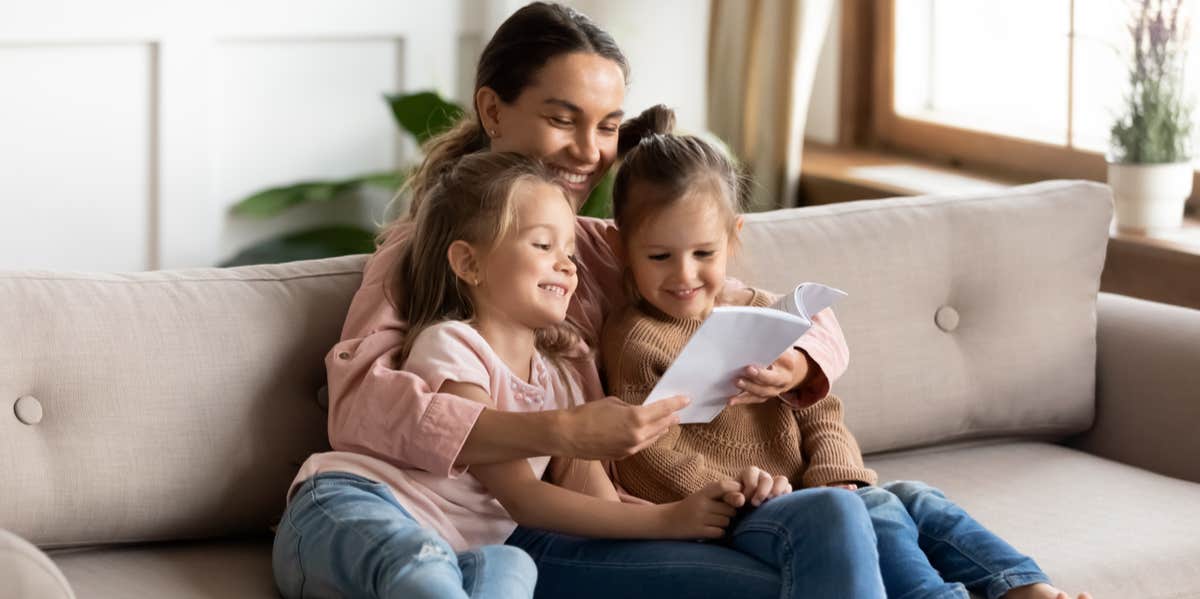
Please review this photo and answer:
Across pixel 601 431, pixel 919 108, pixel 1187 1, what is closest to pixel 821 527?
pixel 601 431

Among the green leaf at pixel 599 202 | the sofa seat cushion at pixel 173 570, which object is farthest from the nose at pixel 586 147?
the green leaf at pixel 599 202

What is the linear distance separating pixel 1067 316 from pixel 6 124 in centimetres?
242

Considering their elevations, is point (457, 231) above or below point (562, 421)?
above

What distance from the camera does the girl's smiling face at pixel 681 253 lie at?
6.15 feet

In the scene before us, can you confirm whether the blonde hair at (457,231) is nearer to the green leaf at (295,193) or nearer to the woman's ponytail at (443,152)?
the woman's ponytail at (443,152)

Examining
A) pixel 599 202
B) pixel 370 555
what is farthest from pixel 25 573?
pixel 599 202

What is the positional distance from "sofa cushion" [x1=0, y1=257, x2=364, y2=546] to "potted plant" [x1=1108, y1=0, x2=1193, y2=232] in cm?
151

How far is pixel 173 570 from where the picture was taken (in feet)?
6.03

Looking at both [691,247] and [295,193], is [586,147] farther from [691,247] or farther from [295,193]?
[295,193]

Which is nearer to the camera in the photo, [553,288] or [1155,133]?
[553,288]

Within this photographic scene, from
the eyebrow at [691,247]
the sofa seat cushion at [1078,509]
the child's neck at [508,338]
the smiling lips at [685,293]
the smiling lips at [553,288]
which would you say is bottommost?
the sofa seat cushion at [1078,509]

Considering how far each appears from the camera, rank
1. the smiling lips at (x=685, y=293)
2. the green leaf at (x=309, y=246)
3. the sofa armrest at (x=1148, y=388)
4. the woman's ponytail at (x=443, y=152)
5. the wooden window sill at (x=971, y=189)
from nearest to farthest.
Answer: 1. the smiling lips at (x=685, y=293)
2. the woman's ponytail at (x=443, y=152)
3. the sofa armrest at (x=1148, y=388)
4. the wooden window sill at (x=971, y=189)
5. the green leaf at (x=309, y=246)

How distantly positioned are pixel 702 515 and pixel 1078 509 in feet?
2.00

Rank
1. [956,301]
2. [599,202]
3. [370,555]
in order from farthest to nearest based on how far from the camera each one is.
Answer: [599,202]
[956,301]
[370,555]
